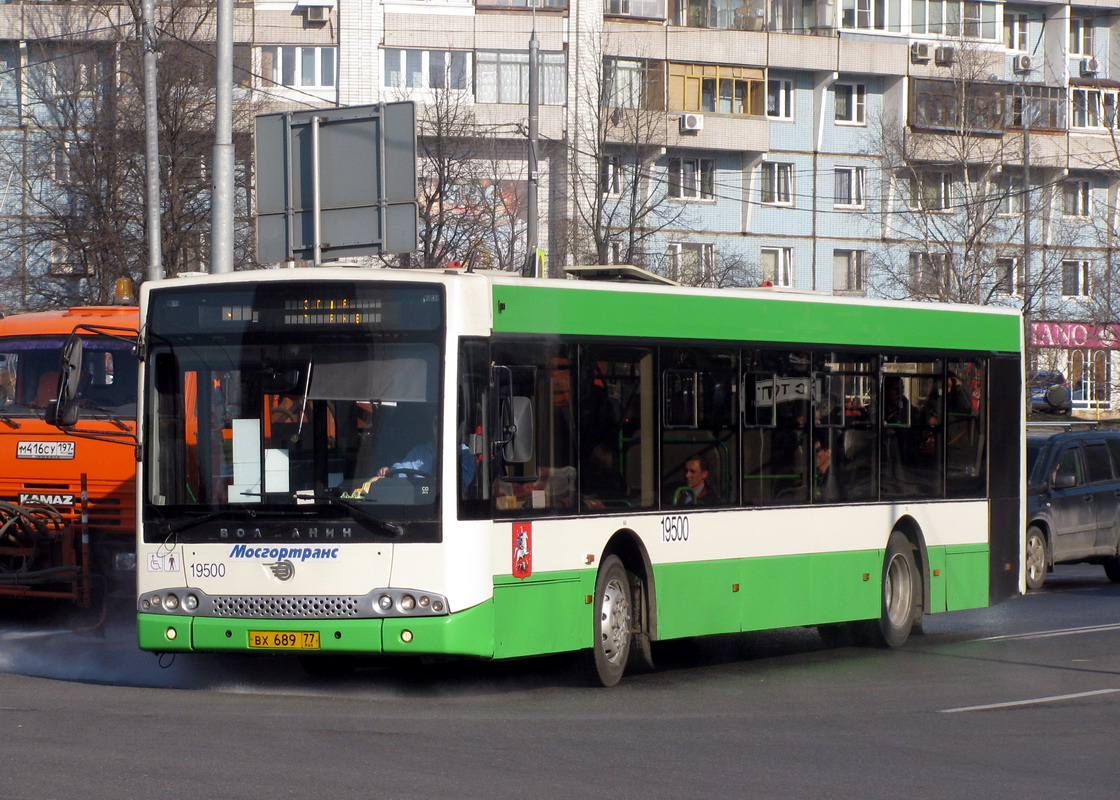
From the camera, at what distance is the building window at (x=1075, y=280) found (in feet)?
209

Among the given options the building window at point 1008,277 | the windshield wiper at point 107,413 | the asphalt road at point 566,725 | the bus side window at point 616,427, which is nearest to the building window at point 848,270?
the building window at point 1008,277

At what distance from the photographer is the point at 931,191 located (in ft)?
199

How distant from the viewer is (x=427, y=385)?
421 inches

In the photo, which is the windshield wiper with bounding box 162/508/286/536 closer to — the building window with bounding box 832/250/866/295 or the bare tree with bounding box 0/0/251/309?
the bare tree with bounding box 0/0/251/309

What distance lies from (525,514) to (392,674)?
7.15 ft

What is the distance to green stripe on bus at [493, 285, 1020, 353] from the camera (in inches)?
451

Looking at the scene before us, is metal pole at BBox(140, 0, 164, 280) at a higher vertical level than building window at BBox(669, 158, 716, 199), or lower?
lower

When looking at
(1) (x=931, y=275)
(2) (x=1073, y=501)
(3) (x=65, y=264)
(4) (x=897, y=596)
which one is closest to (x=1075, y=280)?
(1) (x=931, y=275)

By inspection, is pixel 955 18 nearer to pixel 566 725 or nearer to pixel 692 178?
pixel 692 178

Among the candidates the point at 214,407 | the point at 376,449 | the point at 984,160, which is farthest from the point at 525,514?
the point at 984,160

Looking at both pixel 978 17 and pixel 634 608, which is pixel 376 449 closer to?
pixel 634 608

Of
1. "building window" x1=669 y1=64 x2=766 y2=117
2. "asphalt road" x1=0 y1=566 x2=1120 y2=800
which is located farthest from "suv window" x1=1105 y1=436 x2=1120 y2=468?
"building window" x1=669 y1=64 x2=766 y2=117

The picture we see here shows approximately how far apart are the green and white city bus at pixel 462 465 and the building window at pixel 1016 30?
5517 centimetres

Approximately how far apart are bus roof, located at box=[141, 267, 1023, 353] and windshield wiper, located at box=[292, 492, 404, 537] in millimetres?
1330
